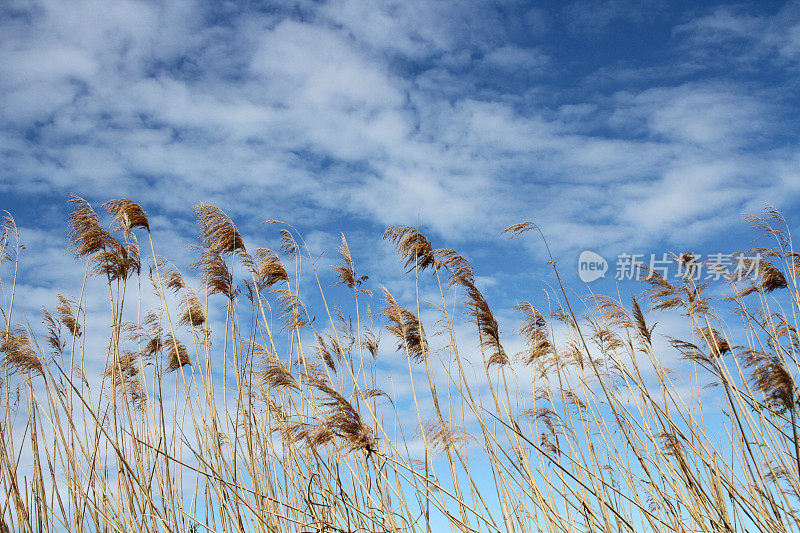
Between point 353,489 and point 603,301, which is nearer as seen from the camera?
point 353,489

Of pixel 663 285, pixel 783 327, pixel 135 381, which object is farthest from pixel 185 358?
pixel 783 327

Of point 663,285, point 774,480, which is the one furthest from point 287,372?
point 774,480

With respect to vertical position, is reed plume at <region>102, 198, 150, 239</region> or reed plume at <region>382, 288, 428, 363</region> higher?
reed plume at <region>102, 198, 150, 239</region>

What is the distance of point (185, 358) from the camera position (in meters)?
5.17

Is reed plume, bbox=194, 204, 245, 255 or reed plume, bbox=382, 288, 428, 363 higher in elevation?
reed plume, bbox=194, 204, 245, 255

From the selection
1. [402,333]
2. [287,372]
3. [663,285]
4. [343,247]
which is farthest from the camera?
[343,247]

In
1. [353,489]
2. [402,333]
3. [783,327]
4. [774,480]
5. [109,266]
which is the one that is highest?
[109,266]

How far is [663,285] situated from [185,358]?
4.38 meters

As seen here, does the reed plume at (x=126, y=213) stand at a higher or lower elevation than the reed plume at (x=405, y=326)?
higher

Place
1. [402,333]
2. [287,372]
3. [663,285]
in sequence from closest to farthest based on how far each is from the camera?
[287,372], [402,333], [663,285]

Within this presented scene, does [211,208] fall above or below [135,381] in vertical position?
above

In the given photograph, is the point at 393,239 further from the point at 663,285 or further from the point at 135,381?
the point at 135,381

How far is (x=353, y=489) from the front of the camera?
4.19 metres

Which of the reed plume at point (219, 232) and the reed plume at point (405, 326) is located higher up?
the reed plume at point (219, 232)
